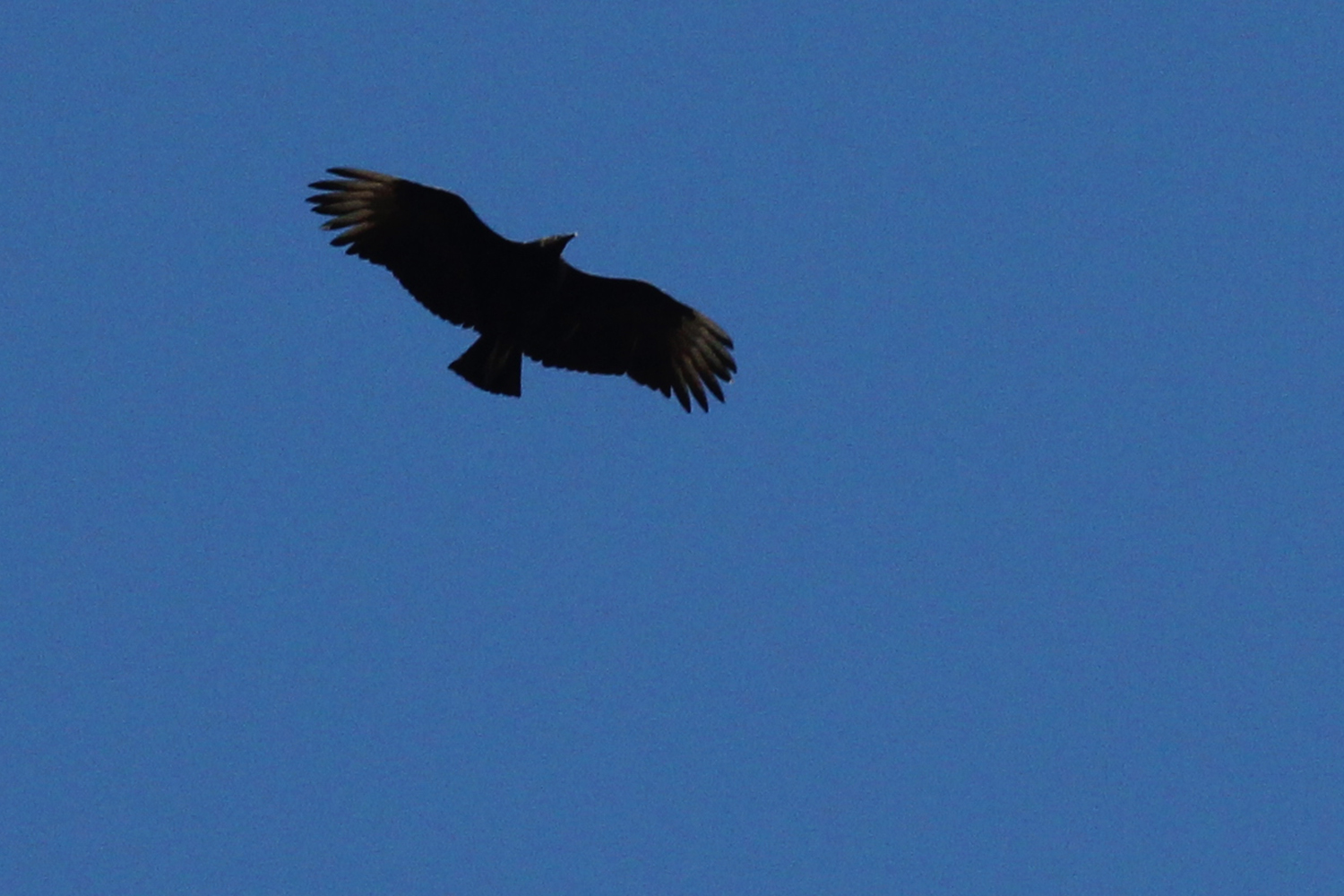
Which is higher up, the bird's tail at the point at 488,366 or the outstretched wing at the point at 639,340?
the outstretched wing at the point at 639,340

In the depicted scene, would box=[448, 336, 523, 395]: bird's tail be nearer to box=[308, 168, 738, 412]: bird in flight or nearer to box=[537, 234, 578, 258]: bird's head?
box=[308, 168, 738, 412]: bird in flight

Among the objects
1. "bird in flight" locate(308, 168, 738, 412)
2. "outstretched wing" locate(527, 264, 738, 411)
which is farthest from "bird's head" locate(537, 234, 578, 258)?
"outstretched wing" locate(527, 264, 738, 411)

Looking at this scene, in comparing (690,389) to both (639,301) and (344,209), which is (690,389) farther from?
(344,209)

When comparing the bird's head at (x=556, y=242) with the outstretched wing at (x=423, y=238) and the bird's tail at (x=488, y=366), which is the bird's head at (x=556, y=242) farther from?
the bird's tail at (x=488, y=366)

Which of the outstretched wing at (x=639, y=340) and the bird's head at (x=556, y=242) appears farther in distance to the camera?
the outstretched wing at (x=639, y=340)

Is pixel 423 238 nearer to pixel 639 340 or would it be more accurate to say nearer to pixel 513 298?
pixel 513 298

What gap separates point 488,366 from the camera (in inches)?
886

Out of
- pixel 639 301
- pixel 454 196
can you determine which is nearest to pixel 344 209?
pixel 454 196

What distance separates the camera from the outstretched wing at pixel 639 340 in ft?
74.5

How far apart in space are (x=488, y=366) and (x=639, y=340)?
115 centimetres

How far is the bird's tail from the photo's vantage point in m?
22.5

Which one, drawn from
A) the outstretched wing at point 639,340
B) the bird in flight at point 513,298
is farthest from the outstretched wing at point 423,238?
the outstretched wing at point 639,340

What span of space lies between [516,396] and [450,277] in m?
0.93

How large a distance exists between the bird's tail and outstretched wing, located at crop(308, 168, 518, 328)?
6.9 inches
